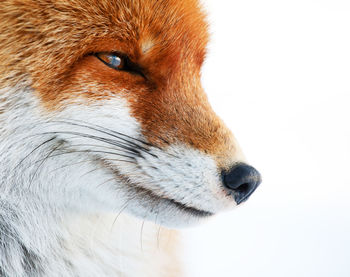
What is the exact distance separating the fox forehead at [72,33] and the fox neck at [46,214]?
10 cm

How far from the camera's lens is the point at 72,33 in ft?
3.98

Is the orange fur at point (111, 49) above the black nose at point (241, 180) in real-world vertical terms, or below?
above

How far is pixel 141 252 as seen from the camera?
164 cm

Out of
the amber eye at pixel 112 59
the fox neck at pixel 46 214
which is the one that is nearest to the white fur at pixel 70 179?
the fox neck at pixel 46 214

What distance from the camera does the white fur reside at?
1210 millimetres

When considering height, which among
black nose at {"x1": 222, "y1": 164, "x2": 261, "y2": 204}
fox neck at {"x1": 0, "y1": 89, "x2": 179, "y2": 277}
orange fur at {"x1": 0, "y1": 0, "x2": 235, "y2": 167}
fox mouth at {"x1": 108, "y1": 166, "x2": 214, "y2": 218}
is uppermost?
orange fur at {"x1": 0, "y1": 0, "x2": 235, "y2": 167}

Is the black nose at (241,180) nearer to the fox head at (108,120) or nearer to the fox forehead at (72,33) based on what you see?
the fox head at (108,120)

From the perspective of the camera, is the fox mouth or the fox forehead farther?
the fox mouth

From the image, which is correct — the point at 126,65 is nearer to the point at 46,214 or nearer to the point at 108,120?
the point at 108,120

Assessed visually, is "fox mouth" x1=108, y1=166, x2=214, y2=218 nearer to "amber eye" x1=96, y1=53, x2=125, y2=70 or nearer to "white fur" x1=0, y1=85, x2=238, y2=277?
"white fur" x1=0, y1=85, x2=238, y2=277

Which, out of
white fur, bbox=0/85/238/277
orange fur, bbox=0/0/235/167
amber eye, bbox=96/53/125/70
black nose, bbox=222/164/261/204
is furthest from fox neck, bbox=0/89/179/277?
black nose, bbox=222/164/261/204

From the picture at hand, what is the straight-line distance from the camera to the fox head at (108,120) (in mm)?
1187

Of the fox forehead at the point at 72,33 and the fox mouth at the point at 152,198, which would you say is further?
the fox mouth at the point at 152,198

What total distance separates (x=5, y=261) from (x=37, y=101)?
0.51 m
